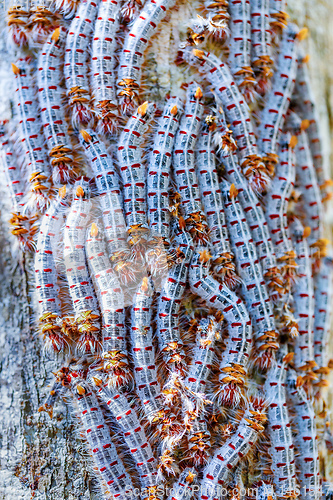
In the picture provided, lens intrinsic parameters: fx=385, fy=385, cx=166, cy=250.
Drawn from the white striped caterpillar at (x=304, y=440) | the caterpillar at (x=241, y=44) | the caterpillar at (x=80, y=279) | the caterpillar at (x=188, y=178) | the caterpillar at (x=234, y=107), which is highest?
the caterpillar at (x=241, y=44)

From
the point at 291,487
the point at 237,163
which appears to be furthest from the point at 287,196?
the point at 291,487

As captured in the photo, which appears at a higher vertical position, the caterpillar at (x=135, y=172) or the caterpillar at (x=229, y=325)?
the caterpillar at (x=135, y=172)

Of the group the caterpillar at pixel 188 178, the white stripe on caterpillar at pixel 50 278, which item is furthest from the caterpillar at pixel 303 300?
the white stripe on caterpillar at pixel 50 278

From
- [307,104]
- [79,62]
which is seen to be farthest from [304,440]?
[79,62]

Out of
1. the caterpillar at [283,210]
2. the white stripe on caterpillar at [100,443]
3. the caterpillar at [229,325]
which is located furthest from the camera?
the caterpillar at [283,210]

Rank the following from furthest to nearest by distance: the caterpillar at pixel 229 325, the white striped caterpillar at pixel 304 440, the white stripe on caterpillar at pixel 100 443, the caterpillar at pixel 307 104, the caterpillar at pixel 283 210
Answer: the caterpillar at pixel 307 104
the caterpillar at pixel 283 210
the white striped caterpillar at pixel 304 440
the caterpillar at pixel 229 325
the white stripe on caterpillar at pixel 100 443

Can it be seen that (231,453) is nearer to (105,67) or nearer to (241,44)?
(105,67)

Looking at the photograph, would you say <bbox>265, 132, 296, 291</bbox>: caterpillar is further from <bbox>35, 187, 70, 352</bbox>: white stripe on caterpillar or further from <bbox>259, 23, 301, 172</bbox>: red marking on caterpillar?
<bbox>35, 187, 70, 352</bbox>: white stripe on caterpillar

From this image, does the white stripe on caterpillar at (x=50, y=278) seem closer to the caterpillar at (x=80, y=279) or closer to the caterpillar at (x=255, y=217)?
the caterpillar at (x=80, y=279)
